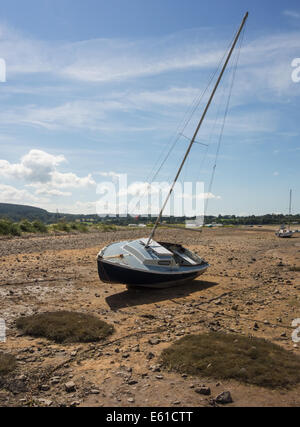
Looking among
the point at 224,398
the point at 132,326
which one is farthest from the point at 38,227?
the point at 224,398

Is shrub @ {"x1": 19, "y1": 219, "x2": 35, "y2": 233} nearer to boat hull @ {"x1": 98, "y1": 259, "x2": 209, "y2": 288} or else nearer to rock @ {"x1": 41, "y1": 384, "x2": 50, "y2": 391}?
boat hull @ {"x1": 98, "y1": 259, "x2": 209, "y2": 288}

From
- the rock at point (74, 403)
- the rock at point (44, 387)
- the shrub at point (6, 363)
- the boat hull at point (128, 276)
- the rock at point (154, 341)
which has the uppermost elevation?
the boat hull at point (128, 276)

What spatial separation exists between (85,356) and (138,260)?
22.5ft

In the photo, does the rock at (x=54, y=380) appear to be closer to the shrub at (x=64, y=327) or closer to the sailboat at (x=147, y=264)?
the shrub at (x=64, y=327)

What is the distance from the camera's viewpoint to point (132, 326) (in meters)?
10.3

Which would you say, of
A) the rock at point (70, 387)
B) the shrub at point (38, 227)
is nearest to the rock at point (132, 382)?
the rock at point (70, 387)

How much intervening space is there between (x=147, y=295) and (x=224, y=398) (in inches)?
348

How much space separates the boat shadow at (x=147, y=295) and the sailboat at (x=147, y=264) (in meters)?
0.41

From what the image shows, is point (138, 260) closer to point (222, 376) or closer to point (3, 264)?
point (222, 376)

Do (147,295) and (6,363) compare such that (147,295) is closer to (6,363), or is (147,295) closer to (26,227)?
(6,363)

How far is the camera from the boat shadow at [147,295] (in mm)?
13164

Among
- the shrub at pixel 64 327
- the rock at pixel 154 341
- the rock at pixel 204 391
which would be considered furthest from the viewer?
the shrub at pixel 64 327
